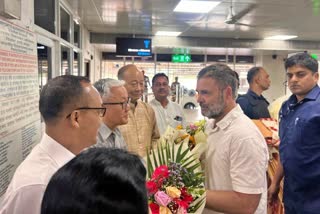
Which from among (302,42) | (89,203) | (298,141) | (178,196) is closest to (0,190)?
(178,196)

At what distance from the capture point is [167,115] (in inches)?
148

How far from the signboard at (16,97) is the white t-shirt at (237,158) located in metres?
1.19

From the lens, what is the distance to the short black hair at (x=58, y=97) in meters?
1.24

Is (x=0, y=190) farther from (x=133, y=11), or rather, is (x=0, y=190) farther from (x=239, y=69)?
(x=239, y=69)

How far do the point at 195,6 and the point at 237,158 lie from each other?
4.04 m

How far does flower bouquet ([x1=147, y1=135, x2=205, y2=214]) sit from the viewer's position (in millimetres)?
1137

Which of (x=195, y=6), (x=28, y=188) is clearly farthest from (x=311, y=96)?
(x=195, y=6)

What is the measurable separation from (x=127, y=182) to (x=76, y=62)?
20.8ft

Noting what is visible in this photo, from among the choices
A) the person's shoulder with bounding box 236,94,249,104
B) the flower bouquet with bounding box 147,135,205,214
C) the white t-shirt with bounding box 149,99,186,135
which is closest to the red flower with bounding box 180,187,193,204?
the flower bouquet with bounding box 147,135,205,214

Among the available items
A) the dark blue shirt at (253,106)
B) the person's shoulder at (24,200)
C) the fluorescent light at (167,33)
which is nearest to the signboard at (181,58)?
the fluorescent light at (167,33)

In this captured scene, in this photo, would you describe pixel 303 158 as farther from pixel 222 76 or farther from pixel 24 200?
→ pixel 24 200

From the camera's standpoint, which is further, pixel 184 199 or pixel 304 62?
pixel 304 62

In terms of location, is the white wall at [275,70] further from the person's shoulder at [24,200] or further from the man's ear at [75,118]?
the person's shoulder at [24,200]

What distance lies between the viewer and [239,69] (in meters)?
12.8
